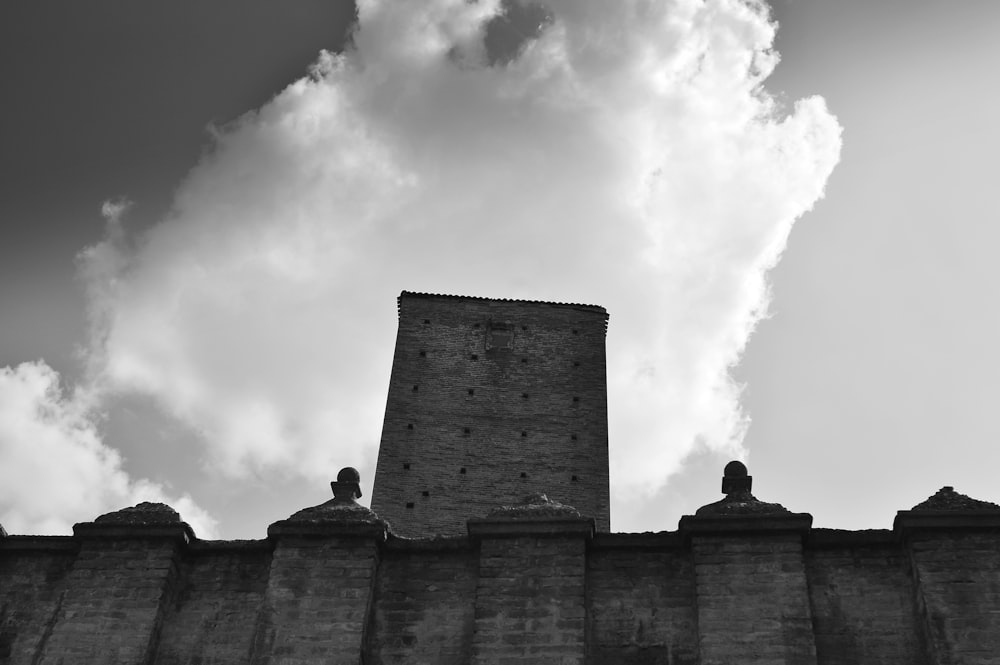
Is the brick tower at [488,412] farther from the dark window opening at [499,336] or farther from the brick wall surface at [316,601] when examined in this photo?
the brick wall surface at [316,601]

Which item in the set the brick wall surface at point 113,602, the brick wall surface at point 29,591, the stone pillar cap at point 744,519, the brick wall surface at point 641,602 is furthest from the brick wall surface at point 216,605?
the stone pillar cap at point 744,519

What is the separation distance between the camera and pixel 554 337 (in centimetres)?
2436

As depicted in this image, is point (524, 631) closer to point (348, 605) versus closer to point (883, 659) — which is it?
point (348, 605)

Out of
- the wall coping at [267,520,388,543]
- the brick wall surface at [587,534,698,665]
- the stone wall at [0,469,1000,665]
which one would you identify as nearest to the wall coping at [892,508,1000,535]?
the stone wall at [0,469,1000,665]

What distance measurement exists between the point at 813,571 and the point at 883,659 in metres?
1.03

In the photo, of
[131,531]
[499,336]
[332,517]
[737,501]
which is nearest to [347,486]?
[332,517]

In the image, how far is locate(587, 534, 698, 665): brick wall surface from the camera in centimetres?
1037

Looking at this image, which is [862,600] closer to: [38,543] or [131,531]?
[131,531]

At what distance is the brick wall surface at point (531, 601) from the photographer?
10.2m

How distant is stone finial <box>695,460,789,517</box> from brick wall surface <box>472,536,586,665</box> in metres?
1.40

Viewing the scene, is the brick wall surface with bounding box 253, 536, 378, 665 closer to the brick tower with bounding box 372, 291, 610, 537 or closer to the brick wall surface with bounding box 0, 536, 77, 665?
the brick wall surface with bounding box 0, 536, 77, 665

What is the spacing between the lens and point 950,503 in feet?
35.5

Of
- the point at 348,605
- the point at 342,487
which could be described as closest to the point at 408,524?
the point at 342,487

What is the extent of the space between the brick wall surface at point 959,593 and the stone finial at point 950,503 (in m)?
0.25
